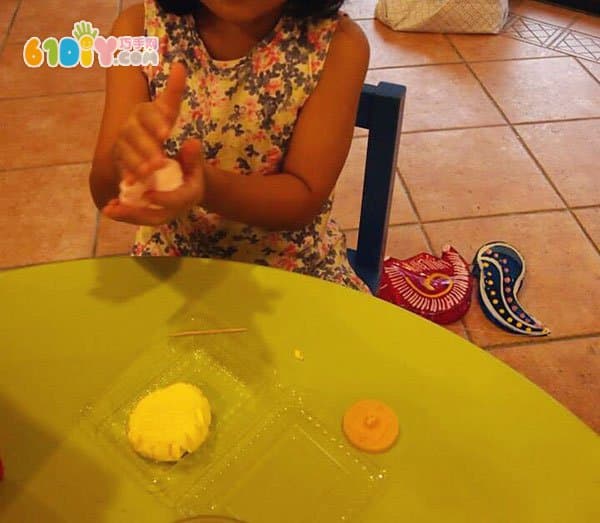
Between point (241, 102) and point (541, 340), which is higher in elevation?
point (241, 102)

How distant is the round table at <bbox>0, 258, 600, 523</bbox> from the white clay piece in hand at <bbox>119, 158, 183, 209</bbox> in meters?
0.12

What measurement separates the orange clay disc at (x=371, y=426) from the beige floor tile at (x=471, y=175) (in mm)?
1042

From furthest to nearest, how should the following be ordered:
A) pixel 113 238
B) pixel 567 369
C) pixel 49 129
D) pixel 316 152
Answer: pixel 49 129 < pixel 113 238 < pixel 567 369 < pixel 316 152

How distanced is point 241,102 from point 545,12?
182 cm

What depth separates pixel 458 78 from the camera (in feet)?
6.30

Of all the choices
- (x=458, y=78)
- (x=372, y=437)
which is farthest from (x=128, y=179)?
(x=458, y=78)

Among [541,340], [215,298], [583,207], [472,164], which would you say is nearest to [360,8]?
[472,164]

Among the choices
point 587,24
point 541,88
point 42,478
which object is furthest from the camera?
point 587,24

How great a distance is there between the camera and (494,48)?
2.04 meters

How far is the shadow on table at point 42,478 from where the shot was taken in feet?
1.55

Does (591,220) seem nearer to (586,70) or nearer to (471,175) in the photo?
(471,175)

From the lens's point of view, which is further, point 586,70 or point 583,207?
point 586,70

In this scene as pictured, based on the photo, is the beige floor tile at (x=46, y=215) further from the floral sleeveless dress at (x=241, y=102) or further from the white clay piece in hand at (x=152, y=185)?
the white clay piece in hand at (x=152, y=185)

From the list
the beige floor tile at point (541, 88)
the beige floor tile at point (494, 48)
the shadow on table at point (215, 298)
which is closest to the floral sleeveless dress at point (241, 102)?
the shadow on table at point (215, 298)
